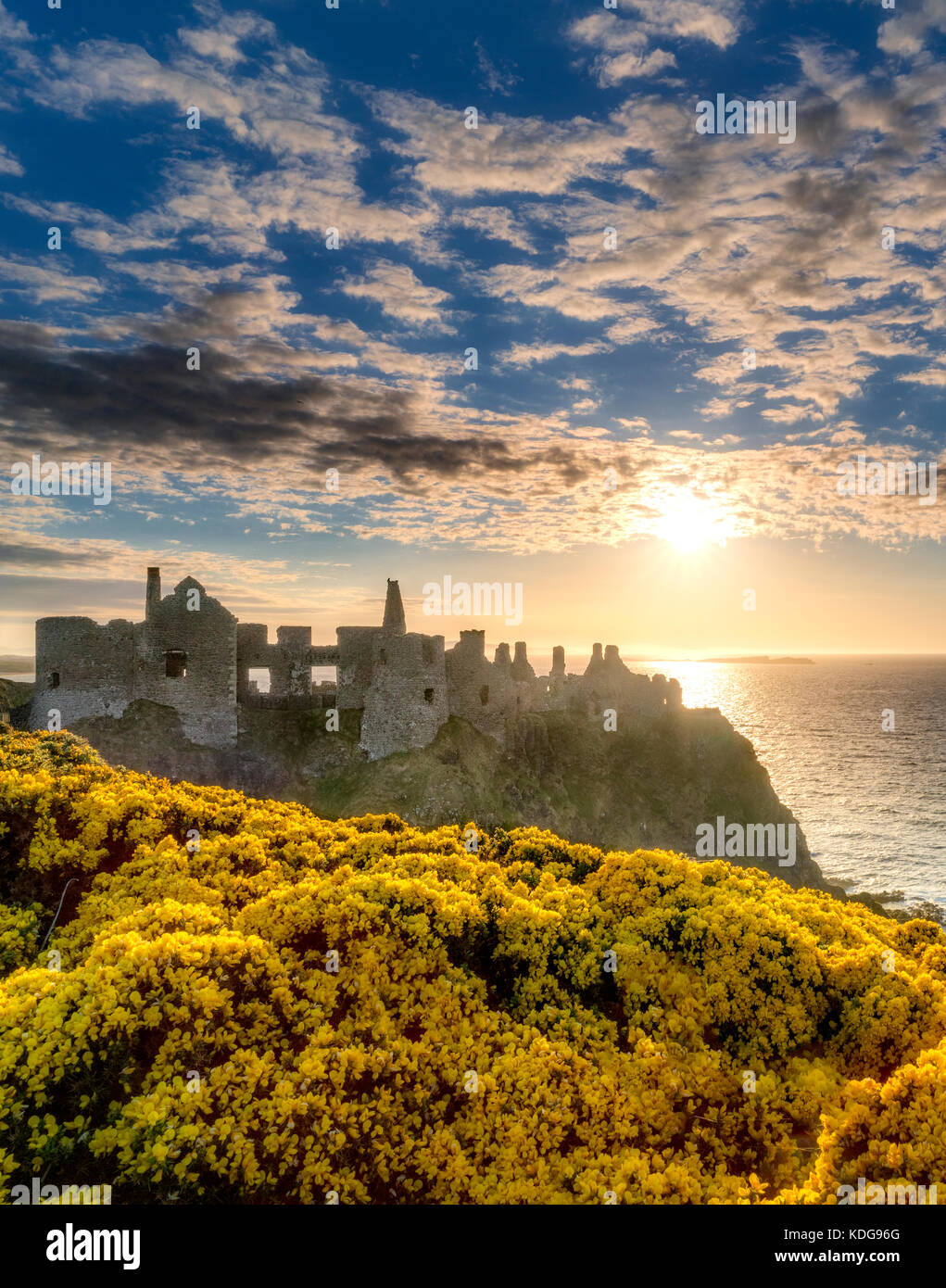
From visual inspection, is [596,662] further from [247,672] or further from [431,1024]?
[431,1024]

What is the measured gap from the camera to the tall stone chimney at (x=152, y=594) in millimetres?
41969

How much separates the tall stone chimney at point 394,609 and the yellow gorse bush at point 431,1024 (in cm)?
3691

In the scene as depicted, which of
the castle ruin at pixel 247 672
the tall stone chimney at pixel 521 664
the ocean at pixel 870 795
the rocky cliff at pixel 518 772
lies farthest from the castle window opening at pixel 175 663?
the ocean at pixel 870 795

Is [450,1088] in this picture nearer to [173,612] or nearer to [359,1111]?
[359,1111]

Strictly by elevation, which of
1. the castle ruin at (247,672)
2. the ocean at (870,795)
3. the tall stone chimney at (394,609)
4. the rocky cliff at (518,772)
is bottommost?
the ocean at (870,795)

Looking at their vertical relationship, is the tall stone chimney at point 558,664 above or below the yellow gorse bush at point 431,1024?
above

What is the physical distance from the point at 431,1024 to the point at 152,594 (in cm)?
3958

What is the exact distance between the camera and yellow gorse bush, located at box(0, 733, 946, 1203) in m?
6.38

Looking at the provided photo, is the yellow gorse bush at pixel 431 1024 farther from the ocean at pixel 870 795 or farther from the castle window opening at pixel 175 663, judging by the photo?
the ocean at pixel 870 795

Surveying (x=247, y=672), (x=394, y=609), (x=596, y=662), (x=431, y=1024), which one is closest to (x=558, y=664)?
(x=596, y=662)

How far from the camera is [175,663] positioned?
42.5 metres

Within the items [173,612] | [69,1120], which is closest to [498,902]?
[69,1120]

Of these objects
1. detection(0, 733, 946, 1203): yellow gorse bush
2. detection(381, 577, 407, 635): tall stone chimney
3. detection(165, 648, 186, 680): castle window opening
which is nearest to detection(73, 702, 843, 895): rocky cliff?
detection(165, 648, 186, 680): castle window opening

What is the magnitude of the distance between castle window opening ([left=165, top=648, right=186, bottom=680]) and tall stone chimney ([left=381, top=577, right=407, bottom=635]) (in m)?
13.7
